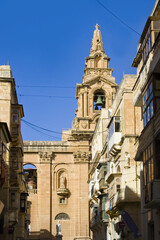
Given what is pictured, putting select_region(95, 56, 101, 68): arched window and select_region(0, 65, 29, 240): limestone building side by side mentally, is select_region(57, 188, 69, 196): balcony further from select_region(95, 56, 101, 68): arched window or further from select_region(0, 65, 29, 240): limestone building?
select_region(0, 65, 29, 240): limestone building

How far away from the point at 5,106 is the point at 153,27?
56.7 feet

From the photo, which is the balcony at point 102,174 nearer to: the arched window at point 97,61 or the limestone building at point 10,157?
the limestone building at point 10,157

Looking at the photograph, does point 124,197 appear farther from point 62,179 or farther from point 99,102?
point 99,102

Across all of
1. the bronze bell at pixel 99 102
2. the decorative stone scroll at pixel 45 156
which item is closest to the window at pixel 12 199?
the decorative stone scroll at pixel 45 156

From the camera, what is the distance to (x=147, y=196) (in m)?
21.2

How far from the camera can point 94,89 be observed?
57.8 metres

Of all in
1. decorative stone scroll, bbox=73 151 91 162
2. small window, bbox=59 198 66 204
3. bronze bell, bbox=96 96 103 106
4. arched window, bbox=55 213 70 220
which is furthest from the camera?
bronze bell, bbox=96 96 103 106

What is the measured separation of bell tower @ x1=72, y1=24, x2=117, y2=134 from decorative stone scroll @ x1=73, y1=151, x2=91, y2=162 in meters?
2.83

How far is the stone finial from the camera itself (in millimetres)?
60062

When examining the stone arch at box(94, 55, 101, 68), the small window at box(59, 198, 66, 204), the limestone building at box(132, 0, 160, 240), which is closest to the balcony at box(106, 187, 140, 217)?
the limestone building at box(132, 0, 160, 240)

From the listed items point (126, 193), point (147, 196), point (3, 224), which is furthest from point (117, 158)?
point (147, 196)

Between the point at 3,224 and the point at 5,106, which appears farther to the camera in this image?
the point at 5,106

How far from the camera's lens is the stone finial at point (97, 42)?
197 ft

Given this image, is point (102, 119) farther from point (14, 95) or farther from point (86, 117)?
point (86, 117)
